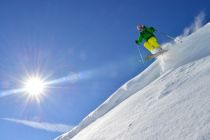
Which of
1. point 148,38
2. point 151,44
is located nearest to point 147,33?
point 148,38

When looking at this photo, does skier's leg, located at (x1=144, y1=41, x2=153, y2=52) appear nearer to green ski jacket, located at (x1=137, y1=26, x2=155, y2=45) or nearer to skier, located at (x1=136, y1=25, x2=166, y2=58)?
skier, located at (x1=136, y1=25, x2=166, y2=58)

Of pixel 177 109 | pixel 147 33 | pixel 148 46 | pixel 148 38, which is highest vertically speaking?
pixel 147 33

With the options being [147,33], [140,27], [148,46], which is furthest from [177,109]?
[140,27]

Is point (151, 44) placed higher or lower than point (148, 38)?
lower

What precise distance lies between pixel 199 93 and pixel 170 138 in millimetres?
1781

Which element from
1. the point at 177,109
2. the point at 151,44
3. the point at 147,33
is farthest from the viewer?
the point at 147,33

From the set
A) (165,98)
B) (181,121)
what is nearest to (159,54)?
(165,98)

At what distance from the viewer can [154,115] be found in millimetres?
8023

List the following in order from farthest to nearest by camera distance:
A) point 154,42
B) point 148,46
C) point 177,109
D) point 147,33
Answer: point 147,33 → point 148,46 → point 154,42 → point 177,109

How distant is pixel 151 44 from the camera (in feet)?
58.8

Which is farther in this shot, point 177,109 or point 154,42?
point 154,42

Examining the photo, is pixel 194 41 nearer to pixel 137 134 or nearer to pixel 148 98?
pixel 148 98

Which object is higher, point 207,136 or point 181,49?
point 181,49

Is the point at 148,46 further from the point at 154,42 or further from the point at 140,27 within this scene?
the point at 140,27
